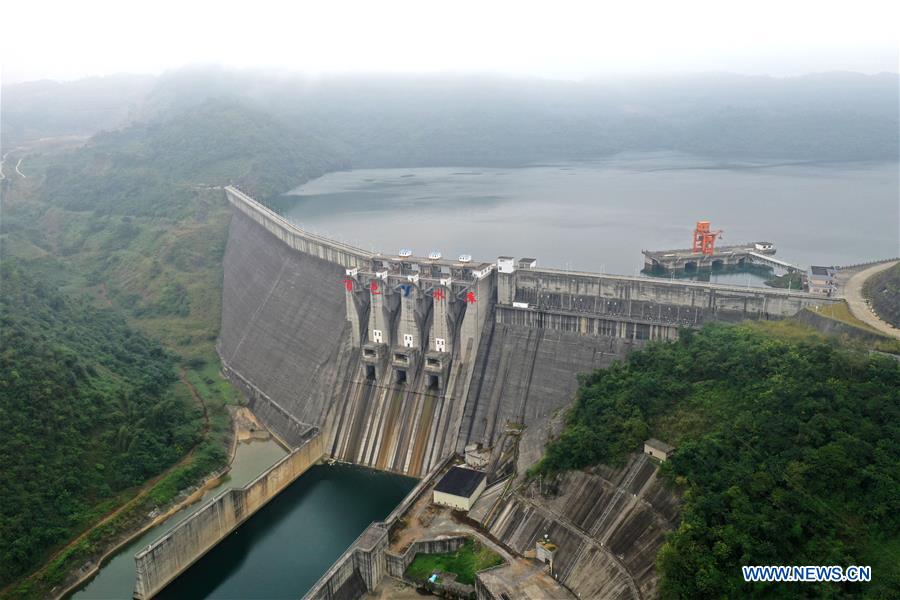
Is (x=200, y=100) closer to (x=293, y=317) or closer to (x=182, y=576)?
(x=293, y=317)

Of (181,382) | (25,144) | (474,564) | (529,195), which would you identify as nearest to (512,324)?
(474,564)

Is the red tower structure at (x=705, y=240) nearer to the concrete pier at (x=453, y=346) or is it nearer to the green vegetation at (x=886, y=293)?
the green vegetation at (x=886, y=293)

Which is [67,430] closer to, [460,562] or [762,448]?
[460,562]

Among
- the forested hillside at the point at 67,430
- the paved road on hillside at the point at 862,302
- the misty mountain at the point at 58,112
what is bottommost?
the forested hillside at the point at 67,430

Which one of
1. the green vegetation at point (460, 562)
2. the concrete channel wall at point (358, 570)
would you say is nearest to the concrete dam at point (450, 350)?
the green vegetation at point (460, 562)

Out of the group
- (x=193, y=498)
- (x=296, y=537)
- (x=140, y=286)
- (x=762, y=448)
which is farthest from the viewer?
(x=140, y=286)

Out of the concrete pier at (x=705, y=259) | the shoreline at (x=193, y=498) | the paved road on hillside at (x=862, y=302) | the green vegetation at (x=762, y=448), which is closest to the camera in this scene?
the green vegetation at (x=762, y=448)

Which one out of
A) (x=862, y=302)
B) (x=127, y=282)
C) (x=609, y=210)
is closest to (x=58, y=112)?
(x=127, y=282)
